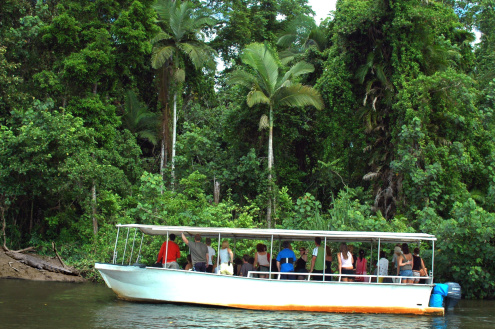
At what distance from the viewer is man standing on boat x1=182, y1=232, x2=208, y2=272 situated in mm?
12992

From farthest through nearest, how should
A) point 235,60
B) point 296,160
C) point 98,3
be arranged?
point 235,60 → point 296,160 → point 98,3

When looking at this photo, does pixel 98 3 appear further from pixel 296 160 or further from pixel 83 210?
pixel 296 160

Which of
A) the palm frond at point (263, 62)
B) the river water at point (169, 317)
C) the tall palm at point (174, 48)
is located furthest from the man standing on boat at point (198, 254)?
the tall palm at point (174, 48)

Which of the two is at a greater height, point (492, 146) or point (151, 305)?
point (492, 146)

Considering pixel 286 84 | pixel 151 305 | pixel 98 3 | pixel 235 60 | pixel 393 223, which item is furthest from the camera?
pixel 235 60

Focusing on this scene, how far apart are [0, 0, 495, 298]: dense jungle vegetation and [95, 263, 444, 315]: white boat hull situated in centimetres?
436

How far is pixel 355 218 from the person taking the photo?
18.1m

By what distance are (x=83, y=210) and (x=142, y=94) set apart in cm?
1083

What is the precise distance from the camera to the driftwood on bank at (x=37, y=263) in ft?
64.6

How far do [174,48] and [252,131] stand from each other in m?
6.04

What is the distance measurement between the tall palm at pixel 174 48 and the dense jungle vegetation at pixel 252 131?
3.1 inches

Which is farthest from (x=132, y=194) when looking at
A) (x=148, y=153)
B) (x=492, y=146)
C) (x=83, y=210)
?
(x=492, y=146)

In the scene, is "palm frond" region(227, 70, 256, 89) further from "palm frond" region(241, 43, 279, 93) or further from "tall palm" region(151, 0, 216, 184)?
"tall palm" region(151, 0, 216, 184)

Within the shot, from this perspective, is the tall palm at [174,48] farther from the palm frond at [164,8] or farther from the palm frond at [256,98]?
the palm frond at [256,98]
